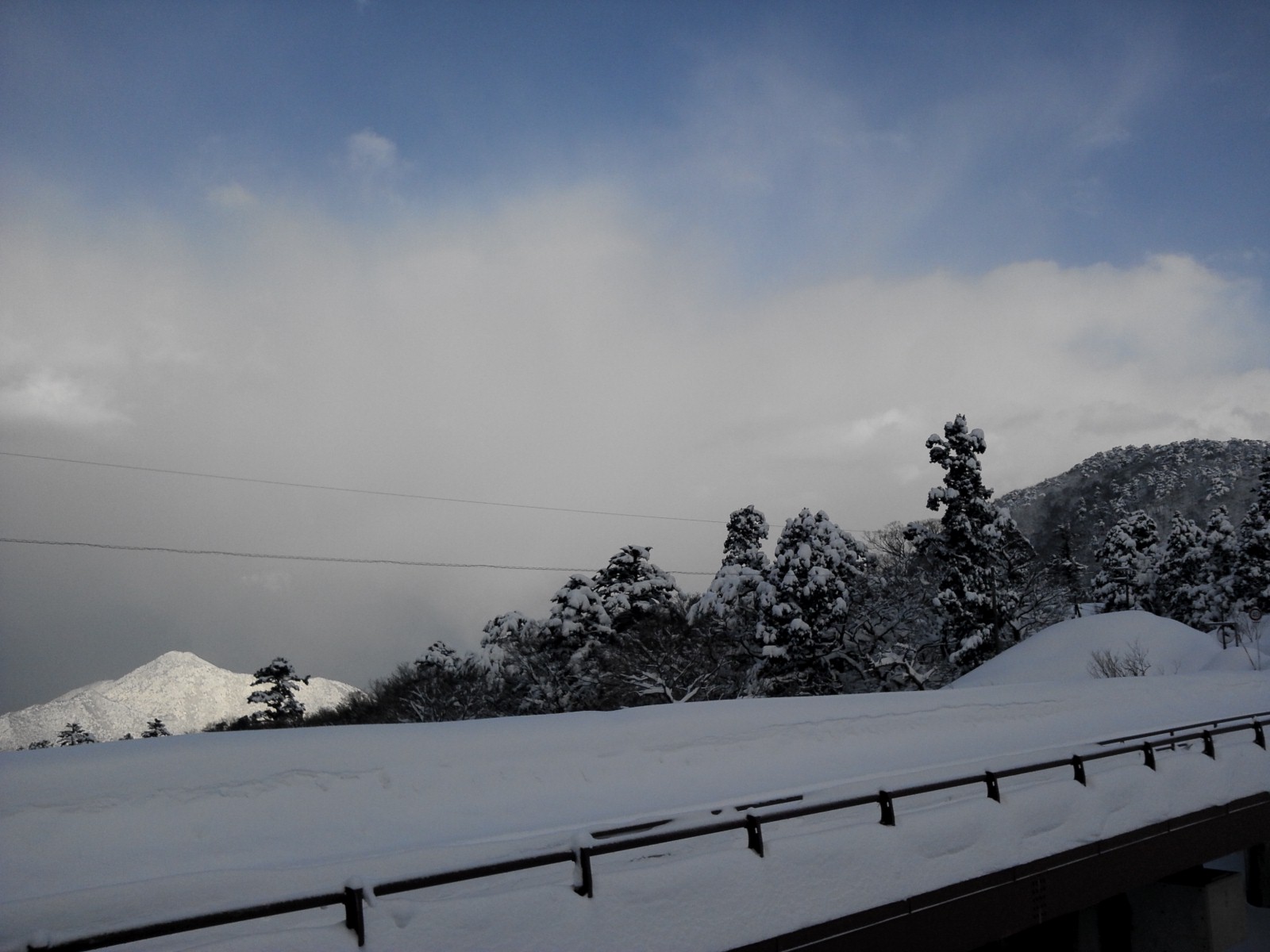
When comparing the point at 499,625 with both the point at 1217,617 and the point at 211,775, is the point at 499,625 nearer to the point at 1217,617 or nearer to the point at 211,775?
the point at 211,775

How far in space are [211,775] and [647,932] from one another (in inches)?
218

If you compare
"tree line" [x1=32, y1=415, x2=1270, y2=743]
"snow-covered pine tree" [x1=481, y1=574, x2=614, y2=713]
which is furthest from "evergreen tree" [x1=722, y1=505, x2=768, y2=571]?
"snow-covered pine tree" [x1=481, y1=574, x2=614, y2=713]

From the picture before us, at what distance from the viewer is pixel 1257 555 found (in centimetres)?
5241

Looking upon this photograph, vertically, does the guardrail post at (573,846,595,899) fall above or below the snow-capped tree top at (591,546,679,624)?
below

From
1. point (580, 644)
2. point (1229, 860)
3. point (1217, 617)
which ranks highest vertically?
point (580, 644)

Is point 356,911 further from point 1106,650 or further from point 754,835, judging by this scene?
point 1106,650

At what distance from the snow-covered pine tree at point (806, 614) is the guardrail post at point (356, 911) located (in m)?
32.0

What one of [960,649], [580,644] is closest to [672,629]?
[580,644]

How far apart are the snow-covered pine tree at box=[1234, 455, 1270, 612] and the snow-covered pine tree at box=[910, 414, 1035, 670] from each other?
21.3m

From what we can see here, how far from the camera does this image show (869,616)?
40.8 m

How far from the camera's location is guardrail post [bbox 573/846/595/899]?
20.9 ft

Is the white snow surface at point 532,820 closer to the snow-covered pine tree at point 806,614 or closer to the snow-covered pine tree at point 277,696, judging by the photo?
the snow-covered pine tree at point 806,614

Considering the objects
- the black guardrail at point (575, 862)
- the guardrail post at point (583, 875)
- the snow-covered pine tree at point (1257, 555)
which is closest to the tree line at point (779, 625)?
the snow-covered pine tree at point (1257, 555)

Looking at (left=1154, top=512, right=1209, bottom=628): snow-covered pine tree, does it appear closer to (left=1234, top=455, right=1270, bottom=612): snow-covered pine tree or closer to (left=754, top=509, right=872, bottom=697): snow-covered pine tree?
(left=1234, top=455, right=1270, bottom=612): snow-covered pine tree
